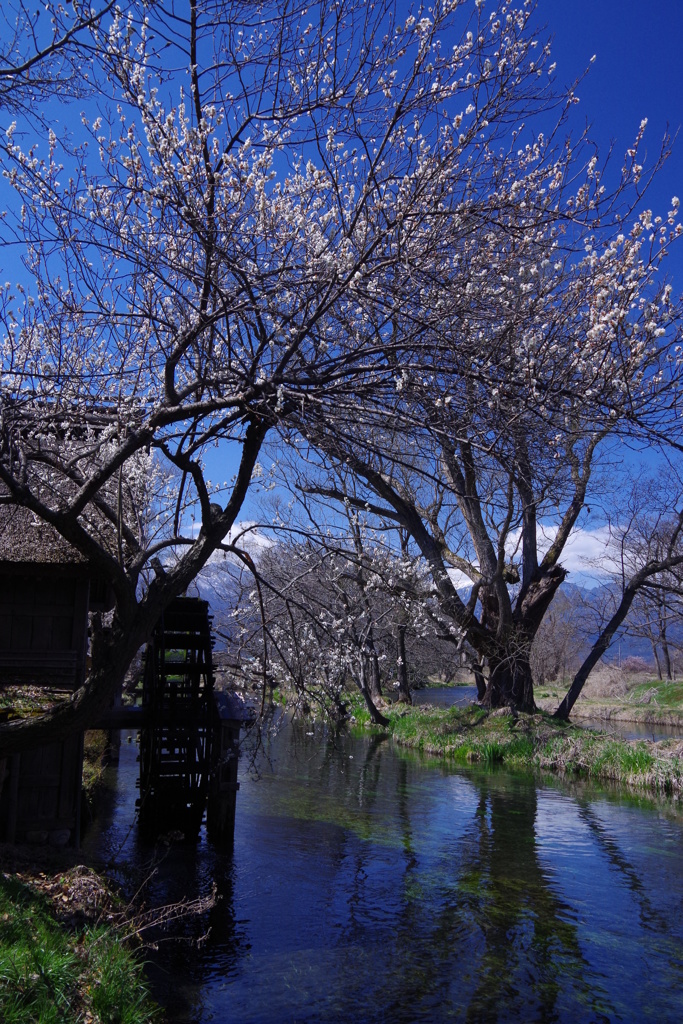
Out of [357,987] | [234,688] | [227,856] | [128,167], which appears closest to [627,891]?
[357,987]

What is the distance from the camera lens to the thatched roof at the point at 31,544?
8.22 meters

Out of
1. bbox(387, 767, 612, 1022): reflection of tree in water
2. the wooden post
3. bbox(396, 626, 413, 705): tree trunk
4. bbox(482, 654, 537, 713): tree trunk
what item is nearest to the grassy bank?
bbox(482, 654, 537, 713): tree trunk

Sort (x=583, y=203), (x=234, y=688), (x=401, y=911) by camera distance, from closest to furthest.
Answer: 1. (x=583, y=203)
2. (x=401, y=911)
3. (x=234, y=688)

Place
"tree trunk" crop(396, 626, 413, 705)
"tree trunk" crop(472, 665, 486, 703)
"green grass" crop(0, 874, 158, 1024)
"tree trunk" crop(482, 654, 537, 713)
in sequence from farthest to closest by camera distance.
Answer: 1. "tree trunk" crop(396, 626, 413, 705)
2. "tree trunk" crop(472, 665, 486, 703)
3. "tree trunk" crop(482, 654, 537, 713)
4. "green grass" crop(0, 874, 158, 1024)

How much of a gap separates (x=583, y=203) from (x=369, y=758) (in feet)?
46.9

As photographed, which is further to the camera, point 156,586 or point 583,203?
point 156,586

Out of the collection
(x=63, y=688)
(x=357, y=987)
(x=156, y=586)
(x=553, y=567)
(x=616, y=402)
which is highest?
(x=553, y=567)

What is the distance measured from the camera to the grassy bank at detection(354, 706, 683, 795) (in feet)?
47.9

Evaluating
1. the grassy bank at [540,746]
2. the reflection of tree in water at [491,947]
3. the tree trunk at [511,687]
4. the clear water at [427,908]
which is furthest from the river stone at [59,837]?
the tree trunk at [511,687]

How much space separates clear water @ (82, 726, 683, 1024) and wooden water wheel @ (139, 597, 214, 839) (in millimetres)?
476

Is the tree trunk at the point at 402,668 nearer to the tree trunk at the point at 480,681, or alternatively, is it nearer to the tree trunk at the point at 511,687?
the tree trunk at the point at 480,681

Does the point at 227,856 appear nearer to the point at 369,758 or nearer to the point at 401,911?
the point at 401,911

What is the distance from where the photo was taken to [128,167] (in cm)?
500

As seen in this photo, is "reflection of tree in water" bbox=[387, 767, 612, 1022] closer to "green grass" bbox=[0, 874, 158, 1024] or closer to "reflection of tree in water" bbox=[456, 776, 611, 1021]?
"reflection of tree in water" bbox=[456, 776, 611, 1021]
